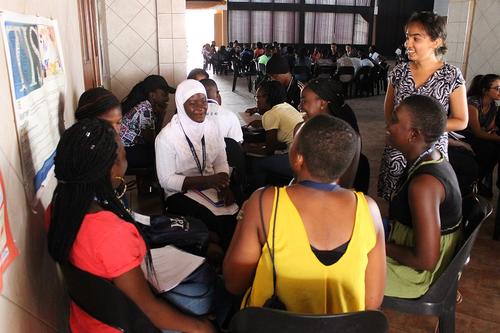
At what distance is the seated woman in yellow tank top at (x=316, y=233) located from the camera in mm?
1135

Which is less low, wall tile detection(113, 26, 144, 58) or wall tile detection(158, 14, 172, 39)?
wall tile detection(158, 14, 172, 39)

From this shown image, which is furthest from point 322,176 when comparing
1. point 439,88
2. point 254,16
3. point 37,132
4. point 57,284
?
point 254,16

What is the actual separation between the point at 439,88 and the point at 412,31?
31 cm

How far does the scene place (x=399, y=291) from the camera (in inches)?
63.6

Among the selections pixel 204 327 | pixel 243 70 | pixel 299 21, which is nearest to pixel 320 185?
pixel 204 327

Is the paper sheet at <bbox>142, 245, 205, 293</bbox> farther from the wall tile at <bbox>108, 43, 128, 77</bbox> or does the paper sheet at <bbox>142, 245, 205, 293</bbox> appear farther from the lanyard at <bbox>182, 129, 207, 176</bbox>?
the wall tile at <bbox>108, 43, 128, 77</bbox>

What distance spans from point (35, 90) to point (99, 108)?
2.29 feet

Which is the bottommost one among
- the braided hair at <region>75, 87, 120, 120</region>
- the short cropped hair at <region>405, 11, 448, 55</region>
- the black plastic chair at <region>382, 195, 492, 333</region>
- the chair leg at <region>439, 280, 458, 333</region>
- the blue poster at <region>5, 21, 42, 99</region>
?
the chair leg at <region>439, 280, 458, 333</region>

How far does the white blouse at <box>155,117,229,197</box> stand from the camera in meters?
2.39

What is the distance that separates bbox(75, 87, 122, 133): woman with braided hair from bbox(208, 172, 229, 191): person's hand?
0.55m

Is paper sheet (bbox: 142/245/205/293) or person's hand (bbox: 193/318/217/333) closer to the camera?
person's hand (bbox: 193/318/217/333)

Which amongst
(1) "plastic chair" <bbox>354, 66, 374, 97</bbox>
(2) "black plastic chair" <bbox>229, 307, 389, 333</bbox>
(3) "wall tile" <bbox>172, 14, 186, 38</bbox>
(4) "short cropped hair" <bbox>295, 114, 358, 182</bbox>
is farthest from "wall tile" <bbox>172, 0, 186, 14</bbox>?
(1) "plastic chair" <bbox>354, 66, 374, 97</bbox>

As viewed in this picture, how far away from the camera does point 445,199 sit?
1.52 meters

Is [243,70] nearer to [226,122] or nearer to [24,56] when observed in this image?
[226,122]
